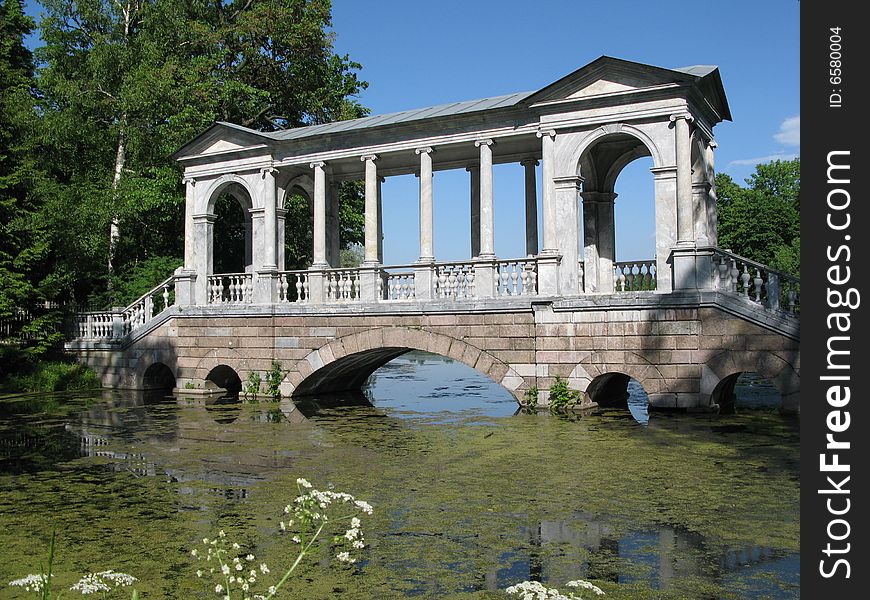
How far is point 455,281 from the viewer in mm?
16359

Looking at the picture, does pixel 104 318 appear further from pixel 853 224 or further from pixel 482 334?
pixel 853 224

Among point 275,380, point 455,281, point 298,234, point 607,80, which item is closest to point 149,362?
point 275,380

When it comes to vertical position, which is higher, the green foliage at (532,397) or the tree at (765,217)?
the tree at (765,217)

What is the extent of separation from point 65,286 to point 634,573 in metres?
22.0

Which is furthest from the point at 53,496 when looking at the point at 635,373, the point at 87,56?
the point at 87,56

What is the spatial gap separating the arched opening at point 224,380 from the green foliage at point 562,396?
864cm

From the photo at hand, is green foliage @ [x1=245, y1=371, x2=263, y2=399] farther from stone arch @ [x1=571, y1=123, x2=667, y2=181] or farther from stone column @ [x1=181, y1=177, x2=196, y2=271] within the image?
stone arch @ [x1=571, y1=123, x2=667, y2=181]

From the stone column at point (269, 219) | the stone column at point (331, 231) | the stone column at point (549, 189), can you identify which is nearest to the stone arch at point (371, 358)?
the stone column at point (549, 189)

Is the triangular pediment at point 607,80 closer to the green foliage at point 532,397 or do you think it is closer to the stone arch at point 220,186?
the green foliage at point 532,397

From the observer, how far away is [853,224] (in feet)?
15.2

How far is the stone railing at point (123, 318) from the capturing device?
69.7 ft

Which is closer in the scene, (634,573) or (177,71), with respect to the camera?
(634,573)

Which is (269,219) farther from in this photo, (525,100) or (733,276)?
(733,276)

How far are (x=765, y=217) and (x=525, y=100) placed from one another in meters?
29.3
